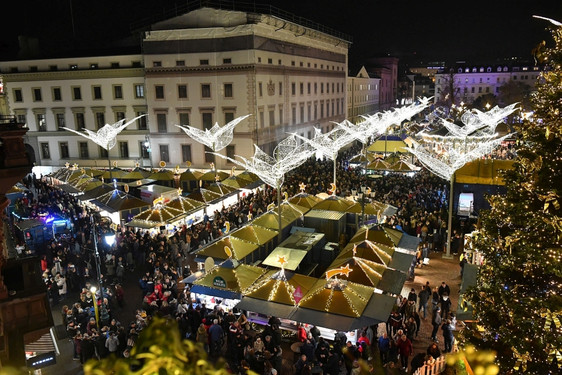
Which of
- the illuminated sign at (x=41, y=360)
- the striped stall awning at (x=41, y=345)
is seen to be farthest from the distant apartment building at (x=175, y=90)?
the illuminated sign at (x=41, y=360)

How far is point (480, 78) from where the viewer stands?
3986 inches

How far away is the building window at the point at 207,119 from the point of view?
3603cm

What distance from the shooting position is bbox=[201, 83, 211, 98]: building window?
3544 centimetres

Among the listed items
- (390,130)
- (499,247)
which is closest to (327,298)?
(499,247)

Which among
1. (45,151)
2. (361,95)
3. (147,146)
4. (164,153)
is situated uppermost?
(361,95)

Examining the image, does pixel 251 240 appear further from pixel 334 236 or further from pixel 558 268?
pixel 558 268

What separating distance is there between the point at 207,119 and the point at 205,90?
2347 mm

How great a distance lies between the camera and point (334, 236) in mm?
19766

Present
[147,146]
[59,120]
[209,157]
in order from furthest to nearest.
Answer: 1. [59,120]
2. [147,146]
3. [209,157]

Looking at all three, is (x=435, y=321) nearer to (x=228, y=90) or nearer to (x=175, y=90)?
(x=228, y=90)

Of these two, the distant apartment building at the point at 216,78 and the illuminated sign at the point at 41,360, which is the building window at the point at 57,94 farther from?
the illuminated sign at the point at 41,360

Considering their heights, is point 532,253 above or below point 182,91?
below

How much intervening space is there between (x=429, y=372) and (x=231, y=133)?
26068 millimetres

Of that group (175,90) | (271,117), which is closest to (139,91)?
(175,90)
